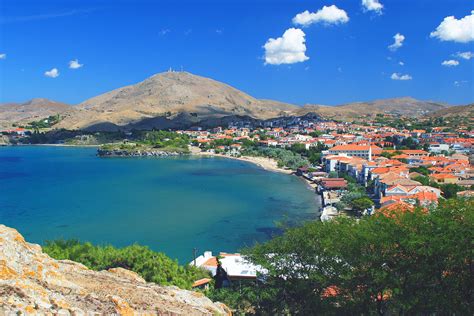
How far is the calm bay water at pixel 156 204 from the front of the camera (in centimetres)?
2208

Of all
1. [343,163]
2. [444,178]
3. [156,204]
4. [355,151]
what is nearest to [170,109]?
[355,151]

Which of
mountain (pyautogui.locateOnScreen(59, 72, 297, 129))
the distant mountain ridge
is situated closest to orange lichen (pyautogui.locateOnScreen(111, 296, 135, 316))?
the distant mountain ridge

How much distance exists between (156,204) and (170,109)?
369ft

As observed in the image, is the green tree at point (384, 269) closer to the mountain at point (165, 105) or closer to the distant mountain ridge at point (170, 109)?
the distant mountain ridge at point (170, 109)

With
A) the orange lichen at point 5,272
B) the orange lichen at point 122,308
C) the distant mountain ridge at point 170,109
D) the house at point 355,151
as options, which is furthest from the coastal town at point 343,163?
the distant mountain ridge at point 170,109

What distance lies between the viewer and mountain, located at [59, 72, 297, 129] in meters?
114

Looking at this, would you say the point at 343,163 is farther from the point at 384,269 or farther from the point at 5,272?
the point at 5,272

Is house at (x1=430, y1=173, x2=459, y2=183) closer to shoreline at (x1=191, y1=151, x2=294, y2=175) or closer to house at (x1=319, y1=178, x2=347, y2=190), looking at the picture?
house at (x1=319, y1=178, x2=347, y2=190)

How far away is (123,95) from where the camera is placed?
558 ft

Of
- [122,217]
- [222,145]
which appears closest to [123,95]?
[222,145]

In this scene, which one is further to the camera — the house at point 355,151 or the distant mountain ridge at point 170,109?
the distant mountain ridge at point 170,109

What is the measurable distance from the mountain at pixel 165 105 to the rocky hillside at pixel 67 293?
348 ft

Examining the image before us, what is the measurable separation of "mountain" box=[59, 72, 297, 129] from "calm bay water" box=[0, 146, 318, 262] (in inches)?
2491

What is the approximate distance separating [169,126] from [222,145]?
138 ft
